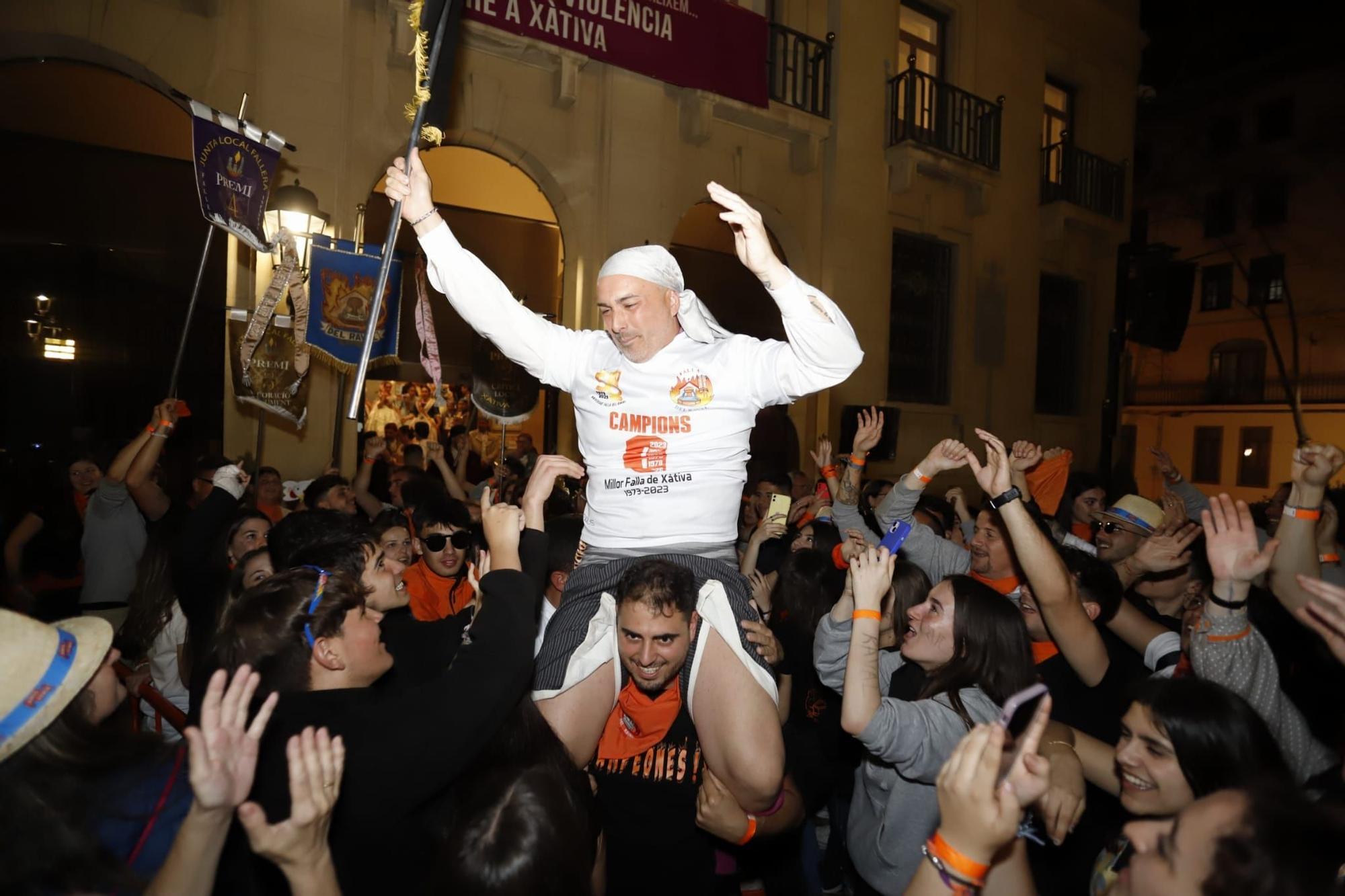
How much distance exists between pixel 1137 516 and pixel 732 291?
9612 mm

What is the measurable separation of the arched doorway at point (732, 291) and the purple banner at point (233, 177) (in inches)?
272

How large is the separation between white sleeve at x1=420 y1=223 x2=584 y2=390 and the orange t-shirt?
68.3 inches

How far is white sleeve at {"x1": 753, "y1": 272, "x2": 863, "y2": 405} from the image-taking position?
292 cm

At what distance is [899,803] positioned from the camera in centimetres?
276

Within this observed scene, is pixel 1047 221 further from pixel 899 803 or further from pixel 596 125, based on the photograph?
pixel 899 803

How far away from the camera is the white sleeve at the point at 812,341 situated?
9.58 ft

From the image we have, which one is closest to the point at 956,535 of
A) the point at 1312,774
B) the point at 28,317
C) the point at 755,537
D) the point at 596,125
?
the point at 755,537

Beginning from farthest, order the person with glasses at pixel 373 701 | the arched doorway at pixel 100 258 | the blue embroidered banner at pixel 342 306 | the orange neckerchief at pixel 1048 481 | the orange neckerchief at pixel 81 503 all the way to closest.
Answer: the arched doorway at pixel 100 258, the blue embroidered banner at pixel 342 306, the orange neckerchief at pixel 81 503, the orange neckerchief at pixel 1048 481, the person with glasses at pixel 373 701

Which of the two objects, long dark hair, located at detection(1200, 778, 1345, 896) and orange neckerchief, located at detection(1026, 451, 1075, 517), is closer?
long dark hair, located at detection(1200, 778, 1345, 896)

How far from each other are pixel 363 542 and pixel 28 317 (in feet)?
31.2

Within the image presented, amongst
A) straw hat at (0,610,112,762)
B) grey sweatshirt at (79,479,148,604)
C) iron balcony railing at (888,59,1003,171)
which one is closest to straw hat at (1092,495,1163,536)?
straw hat at (0,610,112,762)

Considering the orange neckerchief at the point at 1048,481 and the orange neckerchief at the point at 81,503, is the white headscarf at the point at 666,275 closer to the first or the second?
the orange neckerchief at the point at 1048,481

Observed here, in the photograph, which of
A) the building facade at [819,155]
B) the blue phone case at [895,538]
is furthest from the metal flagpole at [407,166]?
the building facade at [819,155]

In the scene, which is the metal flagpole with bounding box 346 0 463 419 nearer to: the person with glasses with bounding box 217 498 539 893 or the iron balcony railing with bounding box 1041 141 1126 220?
the person with glasses with bounding box 217 498 539 893
